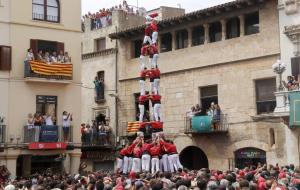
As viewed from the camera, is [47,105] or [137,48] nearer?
[47,105]

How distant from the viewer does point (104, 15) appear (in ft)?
134

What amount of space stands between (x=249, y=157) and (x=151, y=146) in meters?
7.60

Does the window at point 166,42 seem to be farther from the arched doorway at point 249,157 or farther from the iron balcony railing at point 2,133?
the iron balcony railing at point 2,133

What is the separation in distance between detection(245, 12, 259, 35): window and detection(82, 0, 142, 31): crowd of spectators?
36.5 feet

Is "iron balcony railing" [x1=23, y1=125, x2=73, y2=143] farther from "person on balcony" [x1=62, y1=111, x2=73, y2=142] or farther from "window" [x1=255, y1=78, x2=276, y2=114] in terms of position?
"window" [x1=255, y1=78, x2=276, y2=114]

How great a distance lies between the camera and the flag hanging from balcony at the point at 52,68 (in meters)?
30.5

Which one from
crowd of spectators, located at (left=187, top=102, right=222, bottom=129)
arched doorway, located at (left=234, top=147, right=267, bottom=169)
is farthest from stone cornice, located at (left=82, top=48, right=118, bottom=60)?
arched doorway, located at (left=234, top=147, right=267, bottom=169)

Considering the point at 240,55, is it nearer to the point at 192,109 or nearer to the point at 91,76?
the point at 192,109

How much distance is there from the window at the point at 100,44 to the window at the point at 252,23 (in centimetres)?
1243

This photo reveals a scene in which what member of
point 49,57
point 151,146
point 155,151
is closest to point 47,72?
point 49,57

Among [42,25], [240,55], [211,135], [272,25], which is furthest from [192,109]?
[42,25]

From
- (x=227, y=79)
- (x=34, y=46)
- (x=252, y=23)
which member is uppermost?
(x=252, y=23)

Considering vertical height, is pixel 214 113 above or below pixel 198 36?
below

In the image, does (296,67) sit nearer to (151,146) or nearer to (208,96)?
(208,96)
